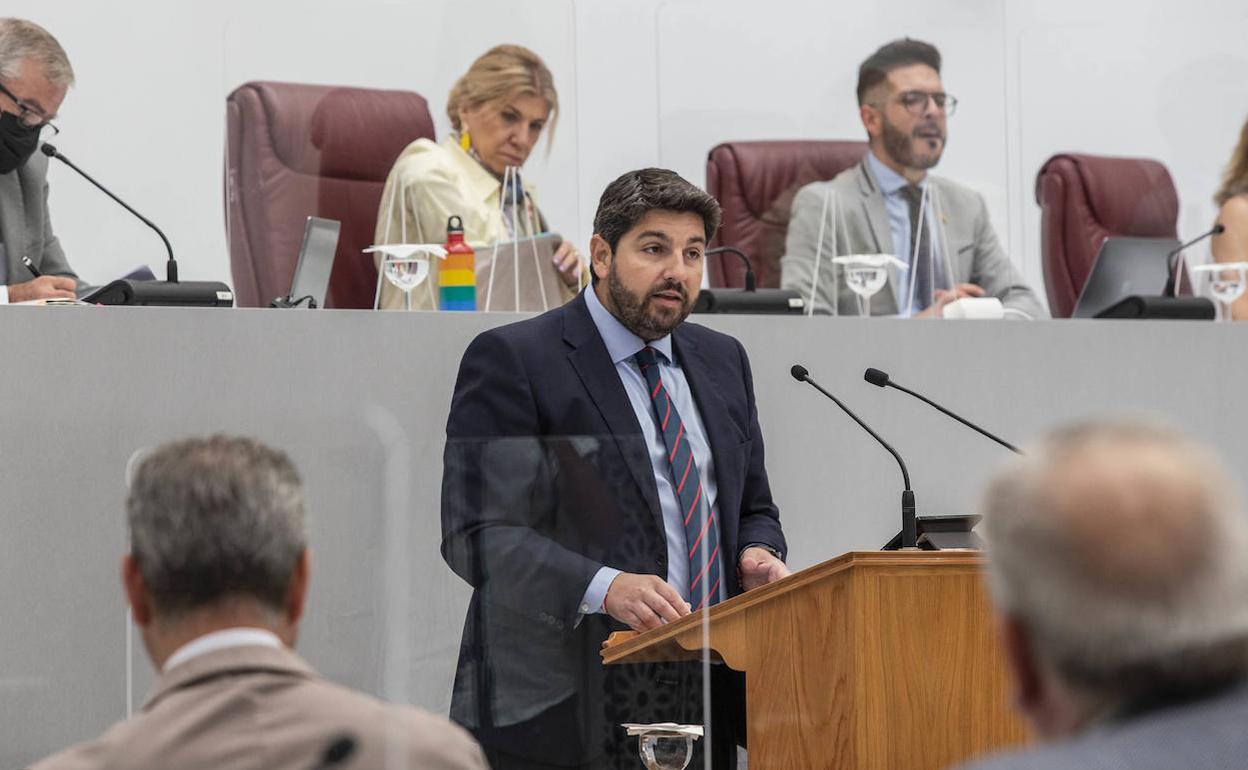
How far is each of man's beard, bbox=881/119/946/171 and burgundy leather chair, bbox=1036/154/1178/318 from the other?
28.7 inches

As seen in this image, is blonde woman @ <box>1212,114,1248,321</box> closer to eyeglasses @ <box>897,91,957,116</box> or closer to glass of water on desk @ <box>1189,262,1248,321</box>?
glass of water on desk @ <box>1189,262,1248,321</box>

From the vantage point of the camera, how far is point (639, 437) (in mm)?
2342

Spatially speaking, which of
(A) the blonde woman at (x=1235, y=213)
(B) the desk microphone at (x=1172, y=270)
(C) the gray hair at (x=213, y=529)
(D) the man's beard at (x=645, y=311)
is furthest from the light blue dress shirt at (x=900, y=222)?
(C) the gray hair at (x=213, y=529)

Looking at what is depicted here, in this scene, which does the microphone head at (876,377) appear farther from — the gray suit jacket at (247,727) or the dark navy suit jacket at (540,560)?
the gray suit jacket at (247,727)

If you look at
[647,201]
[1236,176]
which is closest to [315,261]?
[647,201]

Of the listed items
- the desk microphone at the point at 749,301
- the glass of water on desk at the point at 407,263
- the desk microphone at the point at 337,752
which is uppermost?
the glass of water on desk at the point at 407,263

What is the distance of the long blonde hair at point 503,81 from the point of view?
4285mm

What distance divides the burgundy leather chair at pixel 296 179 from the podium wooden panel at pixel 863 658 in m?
1.99

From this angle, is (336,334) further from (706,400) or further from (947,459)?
(947,459)

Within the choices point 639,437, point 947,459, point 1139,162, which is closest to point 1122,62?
point 1139,162

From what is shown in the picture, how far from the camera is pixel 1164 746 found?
3.19 feet

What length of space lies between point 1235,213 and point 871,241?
3.58 feet

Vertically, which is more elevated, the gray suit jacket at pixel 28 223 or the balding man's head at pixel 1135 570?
the gray suit jacket at pixel 28 223

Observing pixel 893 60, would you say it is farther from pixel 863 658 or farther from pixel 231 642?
pixel 231 642
